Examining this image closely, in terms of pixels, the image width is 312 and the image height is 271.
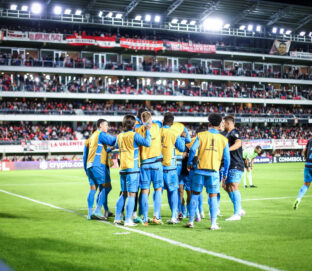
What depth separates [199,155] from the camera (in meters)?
9.12

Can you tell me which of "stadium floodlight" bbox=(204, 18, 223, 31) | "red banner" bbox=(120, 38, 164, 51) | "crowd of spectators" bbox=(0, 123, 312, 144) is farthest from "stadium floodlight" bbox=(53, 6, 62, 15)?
"stadium floodlight" bbox=(204, 18, 223, 31)

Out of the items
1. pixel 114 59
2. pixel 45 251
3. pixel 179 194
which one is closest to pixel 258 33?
pixel 114 59

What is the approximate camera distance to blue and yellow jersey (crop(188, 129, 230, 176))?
29.5ft

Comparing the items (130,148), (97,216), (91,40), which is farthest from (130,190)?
(91,40)

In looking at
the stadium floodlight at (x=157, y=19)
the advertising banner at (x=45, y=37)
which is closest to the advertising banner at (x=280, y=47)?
the stadium floodlight at (x=157, y=19)

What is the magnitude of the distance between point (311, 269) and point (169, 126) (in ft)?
16.6

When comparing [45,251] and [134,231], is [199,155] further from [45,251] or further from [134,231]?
[45,251]

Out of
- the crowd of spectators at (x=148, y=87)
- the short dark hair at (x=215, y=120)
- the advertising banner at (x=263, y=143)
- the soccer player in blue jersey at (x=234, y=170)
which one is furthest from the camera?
the advertising banner at (x=263, y=143)

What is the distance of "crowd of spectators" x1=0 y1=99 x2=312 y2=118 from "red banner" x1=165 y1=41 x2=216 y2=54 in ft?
25.5

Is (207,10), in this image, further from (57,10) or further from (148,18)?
(57,10)

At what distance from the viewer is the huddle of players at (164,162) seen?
357 inches

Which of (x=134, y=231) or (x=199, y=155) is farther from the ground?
(x=199, y=155)

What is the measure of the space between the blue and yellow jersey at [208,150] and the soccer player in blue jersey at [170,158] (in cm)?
83

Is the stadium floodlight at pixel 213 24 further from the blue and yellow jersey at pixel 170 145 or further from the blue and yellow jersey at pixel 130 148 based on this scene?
the blue and yellow jersey at pixel 130 148
